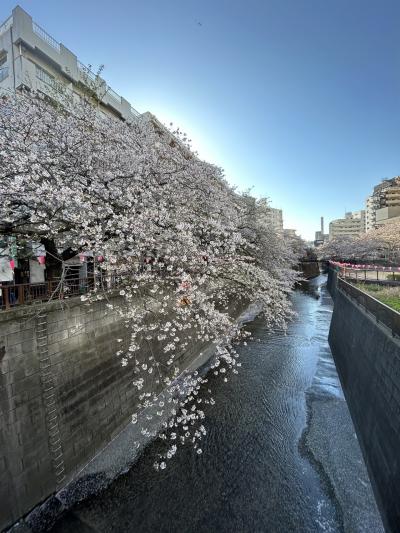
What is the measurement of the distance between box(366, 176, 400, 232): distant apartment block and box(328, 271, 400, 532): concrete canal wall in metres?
73.2

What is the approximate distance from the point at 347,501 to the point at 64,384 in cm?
734

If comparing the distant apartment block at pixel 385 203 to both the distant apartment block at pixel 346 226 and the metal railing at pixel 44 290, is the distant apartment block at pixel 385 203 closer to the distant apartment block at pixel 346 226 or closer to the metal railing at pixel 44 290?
→ the distant apartment block at pixel 346 226

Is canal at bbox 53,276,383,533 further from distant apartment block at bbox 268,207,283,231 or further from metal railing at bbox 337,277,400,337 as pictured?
distant apartment block at bbox 268,207,283,231

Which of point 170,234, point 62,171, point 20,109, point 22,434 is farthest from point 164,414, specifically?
point 20,109

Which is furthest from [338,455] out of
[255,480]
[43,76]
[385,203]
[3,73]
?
[385,203]

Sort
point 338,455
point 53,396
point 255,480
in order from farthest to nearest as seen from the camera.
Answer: point 338,455
point 255,480
point 53,396

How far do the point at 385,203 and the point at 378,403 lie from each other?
93.4 m

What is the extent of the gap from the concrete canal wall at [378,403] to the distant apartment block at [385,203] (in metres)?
73.2

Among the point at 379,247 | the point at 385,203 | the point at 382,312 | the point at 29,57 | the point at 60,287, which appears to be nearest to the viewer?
the point at 60,287

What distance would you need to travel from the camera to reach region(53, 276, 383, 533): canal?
598 cm

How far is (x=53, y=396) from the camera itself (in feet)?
21.0

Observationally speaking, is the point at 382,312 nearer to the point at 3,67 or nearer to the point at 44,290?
the point at 44,290

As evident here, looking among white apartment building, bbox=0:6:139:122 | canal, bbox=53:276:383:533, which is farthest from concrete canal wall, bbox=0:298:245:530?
white apartment building, bbox=0:6:139:122

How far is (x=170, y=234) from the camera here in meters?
7.59
